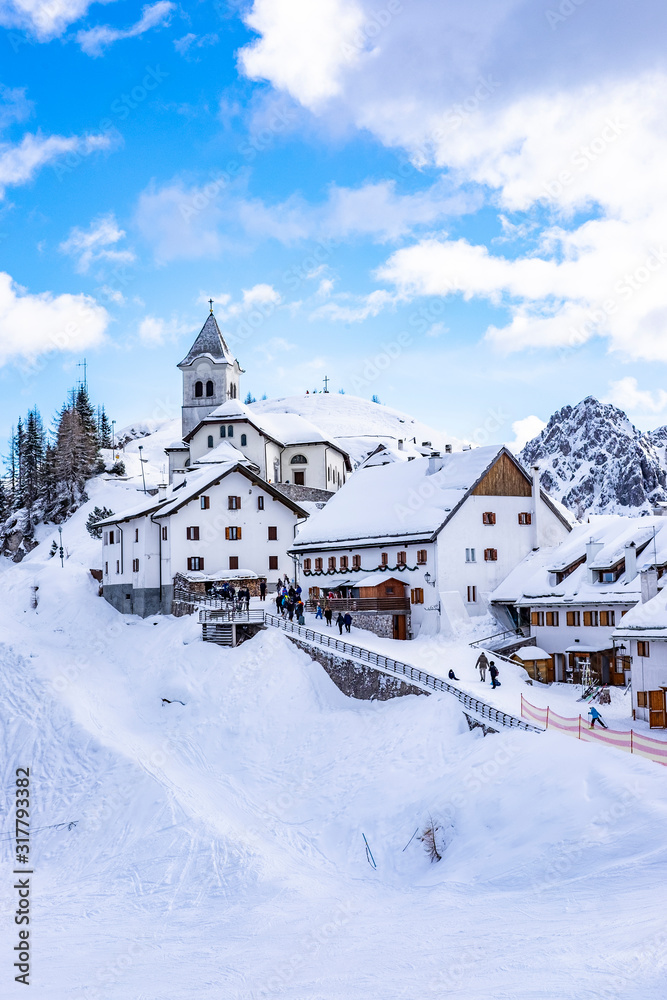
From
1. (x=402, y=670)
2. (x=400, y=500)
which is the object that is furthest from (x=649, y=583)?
(x=400, y=500)

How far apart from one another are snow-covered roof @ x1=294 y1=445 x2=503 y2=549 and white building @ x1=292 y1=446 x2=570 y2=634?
0.28 feet

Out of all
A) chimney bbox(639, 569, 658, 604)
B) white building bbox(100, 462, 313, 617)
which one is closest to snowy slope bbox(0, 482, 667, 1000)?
chimney bbox(639, 569, 658, 604)

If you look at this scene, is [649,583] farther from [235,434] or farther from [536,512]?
[235,434]

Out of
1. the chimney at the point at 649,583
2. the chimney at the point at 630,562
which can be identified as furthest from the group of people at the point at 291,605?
the chimney at the point at 649,583

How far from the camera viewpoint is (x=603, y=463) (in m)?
184

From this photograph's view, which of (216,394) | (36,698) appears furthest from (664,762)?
(216,394)

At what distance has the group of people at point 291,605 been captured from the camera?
1938 inches

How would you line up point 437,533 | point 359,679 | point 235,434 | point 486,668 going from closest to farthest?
point 359,679, point 486,668, point 437,533, point 235,434

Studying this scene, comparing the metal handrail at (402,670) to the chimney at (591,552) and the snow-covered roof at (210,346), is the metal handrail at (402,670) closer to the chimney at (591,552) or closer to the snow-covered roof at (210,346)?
the chimney at (591,552)

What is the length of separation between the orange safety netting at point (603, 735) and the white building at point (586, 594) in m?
8.63

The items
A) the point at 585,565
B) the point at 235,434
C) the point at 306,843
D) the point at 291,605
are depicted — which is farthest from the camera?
the point at 235,434

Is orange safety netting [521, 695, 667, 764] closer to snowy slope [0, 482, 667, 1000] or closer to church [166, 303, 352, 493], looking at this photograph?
snowy slope [0, 482, 667, 1000]

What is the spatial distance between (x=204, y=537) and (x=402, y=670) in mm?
23497

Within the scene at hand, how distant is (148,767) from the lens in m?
37.4
